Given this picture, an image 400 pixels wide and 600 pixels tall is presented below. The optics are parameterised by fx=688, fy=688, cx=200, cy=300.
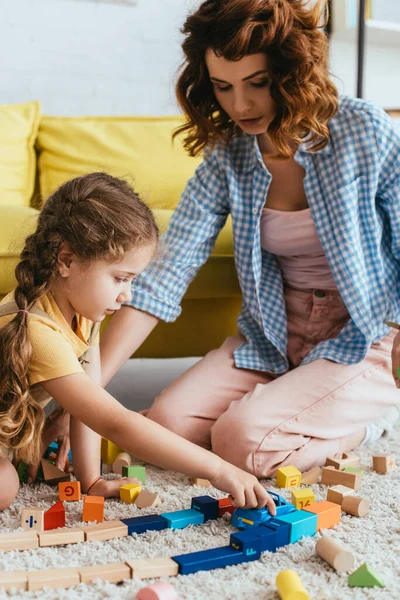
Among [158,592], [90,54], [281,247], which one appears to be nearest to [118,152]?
[90,54]

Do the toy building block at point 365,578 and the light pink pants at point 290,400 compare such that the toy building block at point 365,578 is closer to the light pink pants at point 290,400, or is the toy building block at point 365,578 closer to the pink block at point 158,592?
the pink block at point 158,592

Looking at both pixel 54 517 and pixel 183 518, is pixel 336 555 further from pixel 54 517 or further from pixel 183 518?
pixel 54 517

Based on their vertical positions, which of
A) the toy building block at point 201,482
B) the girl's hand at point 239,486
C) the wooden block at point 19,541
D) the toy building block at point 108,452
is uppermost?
the girl's hand at point 239,486

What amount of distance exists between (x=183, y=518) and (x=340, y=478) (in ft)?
1.12

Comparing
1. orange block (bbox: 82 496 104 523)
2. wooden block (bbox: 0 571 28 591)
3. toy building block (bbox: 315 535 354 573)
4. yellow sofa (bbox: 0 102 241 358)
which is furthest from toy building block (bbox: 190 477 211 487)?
yellow sofa (bbox: 0 102 241 358)

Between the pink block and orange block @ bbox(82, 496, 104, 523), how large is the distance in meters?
0.26

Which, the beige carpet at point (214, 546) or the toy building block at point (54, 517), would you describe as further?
the toy building block at point (54, 517)

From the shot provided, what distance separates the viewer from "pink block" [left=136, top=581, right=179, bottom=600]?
2.57 feet

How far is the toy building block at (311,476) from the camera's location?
126 cm

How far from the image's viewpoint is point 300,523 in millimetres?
978

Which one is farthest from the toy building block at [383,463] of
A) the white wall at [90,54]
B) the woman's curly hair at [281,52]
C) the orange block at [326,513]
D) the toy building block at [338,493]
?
the white wall at [90,54]

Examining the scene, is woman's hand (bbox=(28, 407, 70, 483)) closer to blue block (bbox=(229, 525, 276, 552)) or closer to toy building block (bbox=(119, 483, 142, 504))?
toy building block (bbox=(119, 483, 142, 504))

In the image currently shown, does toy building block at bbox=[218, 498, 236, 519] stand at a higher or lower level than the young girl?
lower

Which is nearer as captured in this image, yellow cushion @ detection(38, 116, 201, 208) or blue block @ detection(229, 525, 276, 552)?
blue block @ detection(229, 525, 276, 552)
